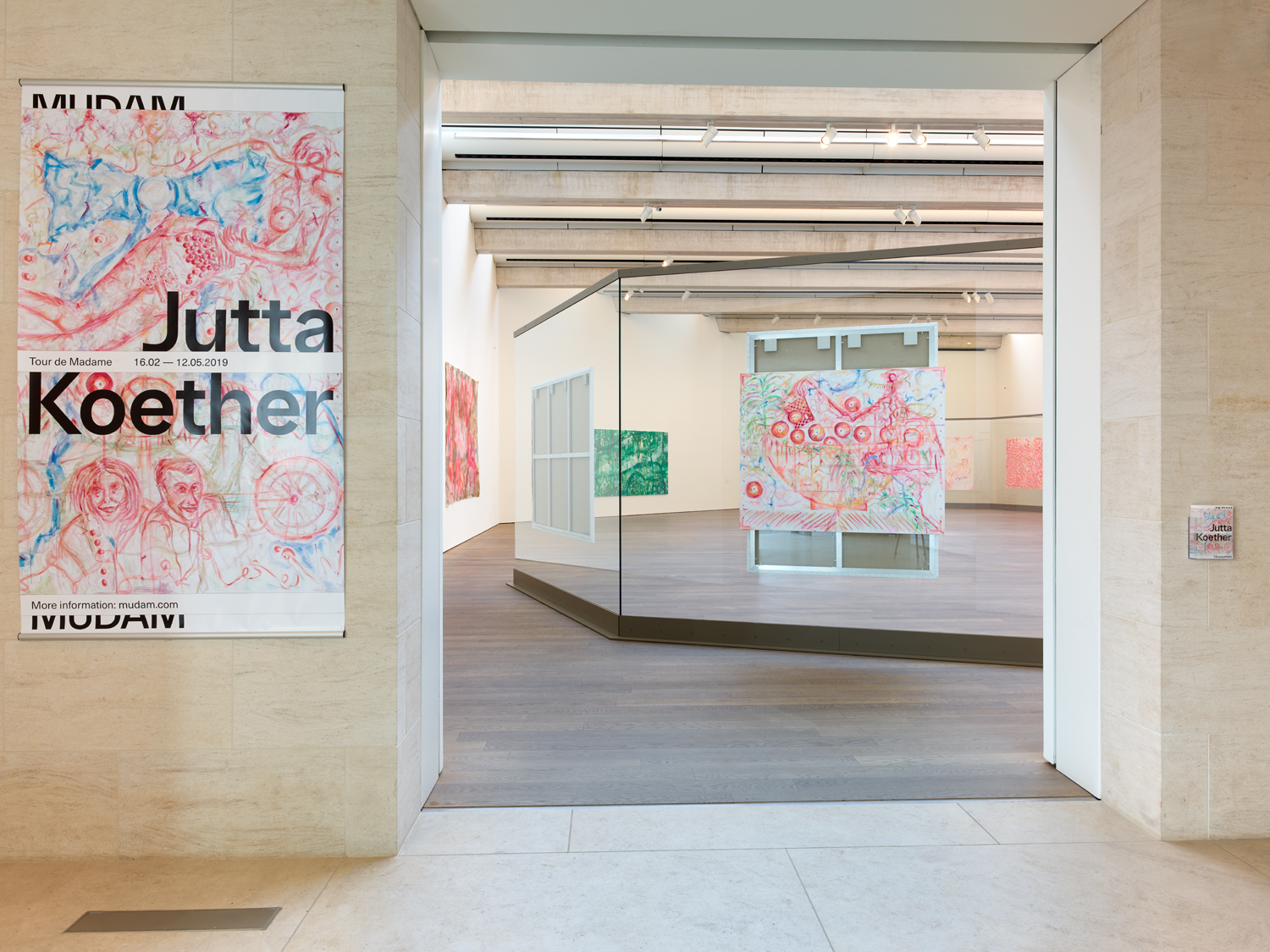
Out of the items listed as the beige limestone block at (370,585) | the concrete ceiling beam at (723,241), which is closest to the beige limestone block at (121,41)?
the beige limestone block at (370,585)

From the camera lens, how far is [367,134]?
2779 millimetres

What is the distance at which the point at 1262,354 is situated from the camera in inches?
114

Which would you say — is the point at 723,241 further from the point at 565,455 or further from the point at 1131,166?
the point at 1131,166

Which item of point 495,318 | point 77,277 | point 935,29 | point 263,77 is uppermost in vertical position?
point 495,318

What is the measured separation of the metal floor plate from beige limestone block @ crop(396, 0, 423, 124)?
2855 millimetres

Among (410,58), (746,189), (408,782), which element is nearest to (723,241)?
(746,189)

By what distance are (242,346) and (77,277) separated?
0.63 m

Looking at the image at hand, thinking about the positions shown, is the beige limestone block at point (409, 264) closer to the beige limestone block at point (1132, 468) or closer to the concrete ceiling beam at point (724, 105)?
the beige limestone block at point (1132, 468)

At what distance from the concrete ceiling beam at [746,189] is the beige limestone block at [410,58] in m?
8.07

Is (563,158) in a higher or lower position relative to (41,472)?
higher

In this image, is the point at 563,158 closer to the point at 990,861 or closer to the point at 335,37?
the point at 335,37

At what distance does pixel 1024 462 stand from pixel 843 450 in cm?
119

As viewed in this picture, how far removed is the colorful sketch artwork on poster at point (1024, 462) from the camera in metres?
4.79

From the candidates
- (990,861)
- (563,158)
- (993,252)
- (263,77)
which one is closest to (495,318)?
(563,158)
